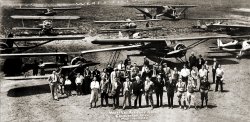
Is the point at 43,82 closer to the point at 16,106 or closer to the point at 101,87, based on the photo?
the point at 16,106

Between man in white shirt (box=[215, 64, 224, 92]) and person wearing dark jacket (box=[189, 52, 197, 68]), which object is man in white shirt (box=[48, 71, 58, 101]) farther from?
man in white shirt (box=[215, 64, 224, 92])

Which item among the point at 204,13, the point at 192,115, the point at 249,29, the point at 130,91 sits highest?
the point at 204,13

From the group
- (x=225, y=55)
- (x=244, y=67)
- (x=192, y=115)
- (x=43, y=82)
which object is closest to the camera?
(x=192, y=115)

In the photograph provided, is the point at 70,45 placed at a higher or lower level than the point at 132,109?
higher

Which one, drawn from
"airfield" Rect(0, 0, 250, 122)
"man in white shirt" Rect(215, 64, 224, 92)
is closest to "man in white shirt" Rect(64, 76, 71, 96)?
"airfield" Rect(0, 0, 250, 122)

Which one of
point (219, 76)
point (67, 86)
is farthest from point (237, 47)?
point (67, 86)

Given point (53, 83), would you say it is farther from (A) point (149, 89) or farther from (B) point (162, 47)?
(B) point (162, 47)

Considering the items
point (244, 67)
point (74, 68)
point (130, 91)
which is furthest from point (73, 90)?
point (244, 67)

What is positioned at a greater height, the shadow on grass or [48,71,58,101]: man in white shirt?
[48,71,58,101]: man in white shirt

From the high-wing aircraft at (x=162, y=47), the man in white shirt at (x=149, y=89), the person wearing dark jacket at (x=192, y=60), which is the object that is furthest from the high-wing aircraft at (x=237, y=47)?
the man in white shirt at (x=149, y=89)

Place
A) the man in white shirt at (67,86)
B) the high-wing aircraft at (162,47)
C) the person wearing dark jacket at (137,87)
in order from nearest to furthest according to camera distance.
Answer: the person wearing dark jacket at (137,87) < the man in white shirt at (67,86) < the high-wing aircraft at (162,47)

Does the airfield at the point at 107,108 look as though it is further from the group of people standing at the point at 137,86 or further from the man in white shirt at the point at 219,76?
the man in white shirt at the point at 219,76
